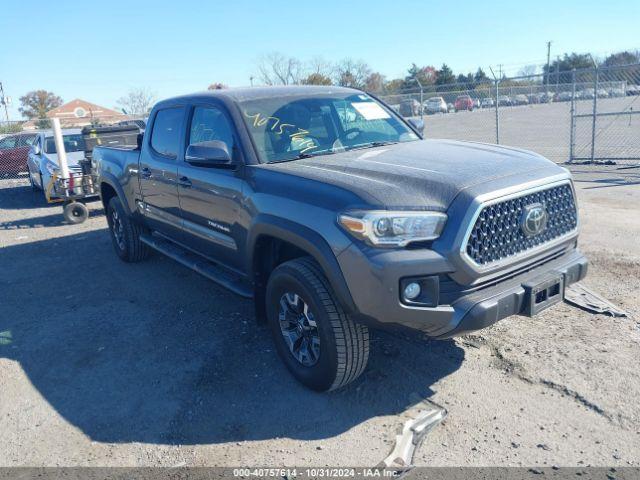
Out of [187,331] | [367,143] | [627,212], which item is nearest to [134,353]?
[187,331]

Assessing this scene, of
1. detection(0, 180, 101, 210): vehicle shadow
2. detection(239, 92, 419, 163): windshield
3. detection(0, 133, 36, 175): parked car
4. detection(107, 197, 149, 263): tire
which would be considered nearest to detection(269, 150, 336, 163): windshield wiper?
detection(239, 92, 419, 163): windshield

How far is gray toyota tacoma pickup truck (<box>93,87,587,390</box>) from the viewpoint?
3.00 meters

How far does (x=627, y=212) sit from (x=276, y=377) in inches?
234

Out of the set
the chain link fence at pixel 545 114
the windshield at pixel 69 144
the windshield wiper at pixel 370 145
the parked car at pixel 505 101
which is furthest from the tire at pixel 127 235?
the parked car at pixel 505 101

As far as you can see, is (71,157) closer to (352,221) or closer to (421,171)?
(421,171)

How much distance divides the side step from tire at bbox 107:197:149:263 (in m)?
0.43

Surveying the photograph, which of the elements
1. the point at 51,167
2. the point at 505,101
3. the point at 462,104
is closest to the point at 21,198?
the point at 51,167

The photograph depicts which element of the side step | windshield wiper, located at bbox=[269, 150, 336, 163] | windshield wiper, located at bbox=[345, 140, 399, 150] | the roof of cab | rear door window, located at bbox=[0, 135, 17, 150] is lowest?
the side step

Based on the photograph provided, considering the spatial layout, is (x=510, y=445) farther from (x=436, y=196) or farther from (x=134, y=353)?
(x=134, y=353)

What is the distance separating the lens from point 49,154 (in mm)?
11836

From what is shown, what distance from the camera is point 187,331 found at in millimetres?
4750

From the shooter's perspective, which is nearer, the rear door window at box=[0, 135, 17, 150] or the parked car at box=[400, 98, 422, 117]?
the rear door window at box=[0, 135, 17, 150]

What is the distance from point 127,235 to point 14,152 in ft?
43.5

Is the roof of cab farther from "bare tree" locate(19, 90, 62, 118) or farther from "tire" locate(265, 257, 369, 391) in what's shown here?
"bare tree" locate(19, 90, 62, 118)
